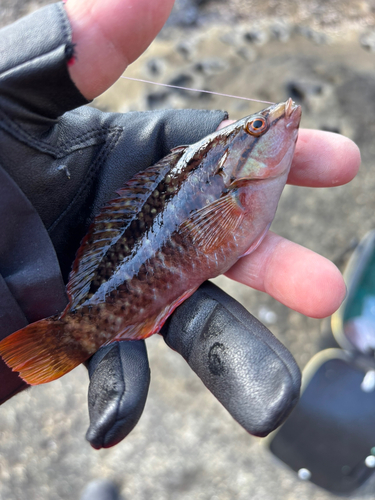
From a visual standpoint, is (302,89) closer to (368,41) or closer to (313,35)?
(313,35)

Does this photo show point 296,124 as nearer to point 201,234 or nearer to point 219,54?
point 201,234

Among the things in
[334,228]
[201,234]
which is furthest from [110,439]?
[334,228]

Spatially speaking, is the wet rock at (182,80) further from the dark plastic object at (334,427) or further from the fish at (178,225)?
the dark plastic object at (334,427)

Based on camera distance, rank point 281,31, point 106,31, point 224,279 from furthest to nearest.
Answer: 1. point 281,31
2. point 224,279
3. point 106,31

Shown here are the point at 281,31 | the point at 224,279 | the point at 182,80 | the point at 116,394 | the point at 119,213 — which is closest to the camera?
the point at 116,394

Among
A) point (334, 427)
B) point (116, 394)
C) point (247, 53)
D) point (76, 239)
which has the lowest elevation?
point (334, 427)

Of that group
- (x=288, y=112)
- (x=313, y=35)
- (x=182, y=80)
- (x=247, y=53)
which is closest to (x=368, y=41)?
(x=313, y=35)

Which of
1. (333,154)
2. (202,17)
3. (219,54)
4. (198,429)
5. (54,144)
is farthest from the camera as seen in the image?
(202,17)
